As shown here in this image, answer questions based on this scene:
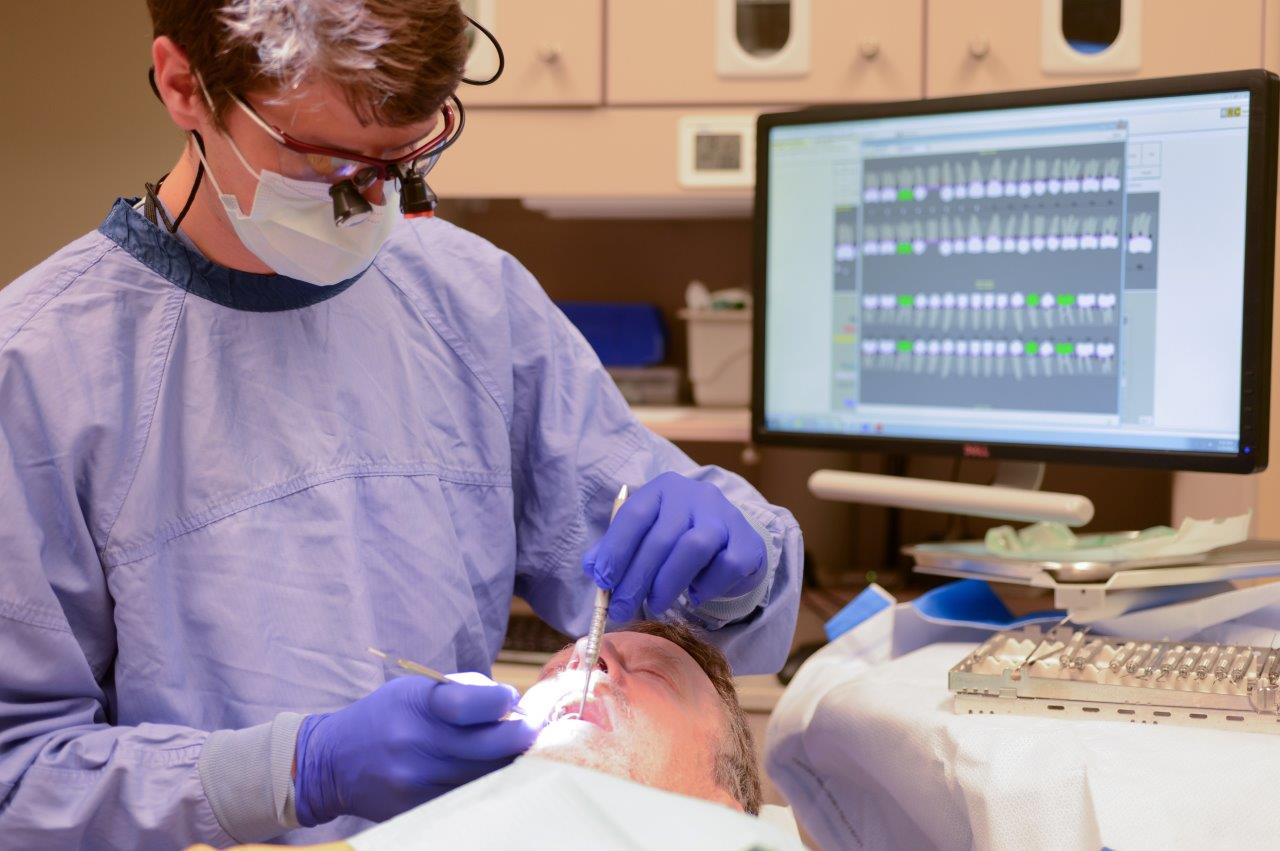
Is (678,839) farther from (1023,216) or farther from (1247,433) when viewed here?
(1023,216)

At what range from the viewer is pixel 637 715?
3.40 ft

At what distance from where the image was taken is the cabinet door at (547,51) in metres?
1.85

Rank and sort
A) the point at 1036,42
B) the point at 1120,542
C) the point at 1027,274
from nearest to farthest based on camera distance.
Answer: the point at 1120,542 < the point at 1027,274 < the point at 1036,42

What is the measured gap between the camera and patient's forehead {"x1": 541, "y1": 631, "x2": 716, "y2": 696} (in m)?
1.09

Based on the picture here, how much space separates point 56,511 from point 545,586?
49cm

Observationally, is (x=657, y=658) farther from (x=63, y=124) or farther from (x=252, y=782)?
(x=63, y=124)

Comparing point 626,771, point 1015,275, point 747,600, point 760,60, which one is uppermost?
point 760,60

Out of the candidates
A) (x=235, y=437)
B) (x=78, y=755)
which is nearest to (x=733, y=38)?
(x=235, y=437)

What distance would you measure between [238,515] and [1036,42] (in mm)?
1310

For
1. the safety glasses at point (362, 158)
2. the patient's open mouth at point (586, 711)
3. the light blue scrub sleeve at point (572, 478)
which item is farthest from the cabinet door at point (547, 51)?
the patient's open mouth at point (586, 711)

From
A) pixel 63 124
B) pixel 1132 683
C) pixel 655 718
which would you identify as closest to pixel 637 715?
pixel 655 718

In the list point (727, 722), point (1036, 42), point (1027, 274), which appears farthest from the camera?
point (1036, 42)

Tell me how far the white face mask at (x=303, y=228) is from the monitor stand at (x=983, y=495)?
69 cm

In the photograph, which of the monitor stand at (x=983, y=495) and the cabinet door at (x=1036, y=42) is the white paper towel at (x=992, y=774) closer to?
the monitor stand at (x=983, y=495)
